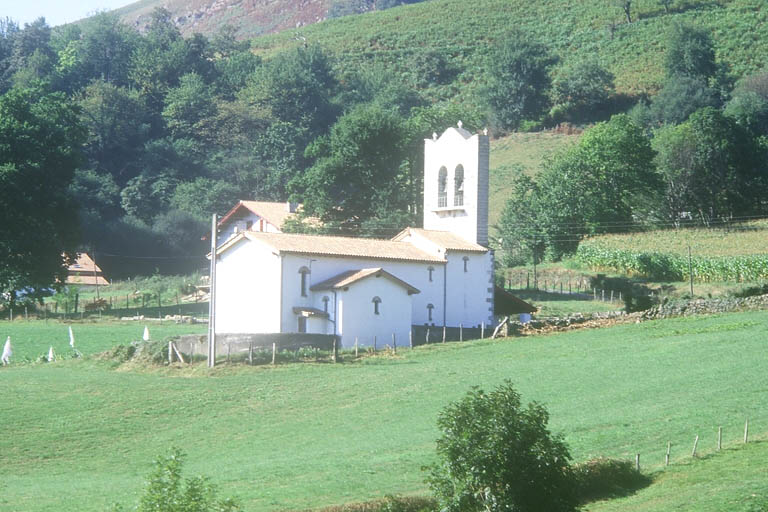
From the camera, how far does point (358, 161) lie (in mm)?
80500

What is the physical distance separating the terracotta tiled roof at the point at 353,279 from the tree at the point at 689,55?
83.8 metres

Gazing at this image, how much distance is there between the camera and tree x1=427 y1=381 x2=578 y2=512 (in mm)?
19891

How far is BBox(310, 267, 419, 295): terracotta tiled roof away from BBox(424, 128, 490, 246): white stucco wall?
8.17m

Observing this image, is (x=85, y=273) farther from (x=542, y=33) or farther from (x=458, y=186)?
(x=542, y=33)

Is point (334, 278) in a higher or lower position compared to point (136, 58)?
lower

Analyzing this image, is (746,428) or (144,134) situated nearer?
(746,428)

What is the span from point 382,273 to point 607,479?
90.9 feet

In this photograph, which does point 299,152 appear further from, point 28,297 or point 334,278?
point 334,278

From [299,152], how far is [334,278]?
213 feet

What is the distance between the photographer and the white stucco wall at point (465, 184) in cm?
5972

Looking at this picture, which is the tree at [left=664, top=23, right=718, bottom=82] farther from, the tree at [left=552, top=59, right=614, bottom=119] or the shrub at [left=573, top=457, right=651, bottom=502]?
the shrub at [left=573, top=457, right=651, bottom=502]

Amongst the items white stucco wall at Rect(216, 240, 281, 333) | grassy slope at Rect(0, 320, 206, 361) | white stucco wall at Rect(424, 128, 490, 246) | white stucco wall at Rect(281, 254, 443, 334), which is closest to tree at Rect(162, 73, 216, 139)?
grassy slope at Rect(0, 320, 206, 361)

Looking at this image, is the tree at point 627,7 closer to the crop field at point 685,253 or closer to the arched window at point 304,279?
the crop field at point 685,253

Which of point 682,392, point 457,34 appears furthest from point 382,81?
point 682,392
